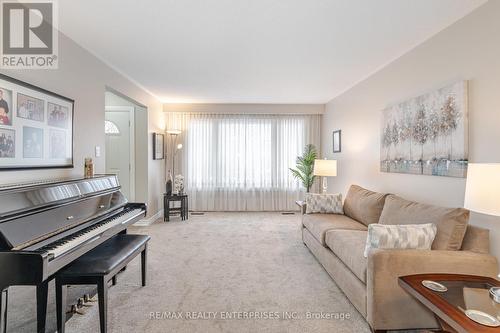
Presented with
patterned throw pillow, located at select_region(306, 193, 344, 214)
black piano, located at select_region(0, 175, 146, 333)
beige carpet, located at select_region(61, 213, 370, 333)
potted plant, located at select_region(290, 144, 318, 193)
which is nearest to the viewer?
black piano, located at select_region(0, 175, 146, 333)

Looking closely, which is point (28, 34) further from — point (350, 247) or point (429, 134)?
point (429, 134)

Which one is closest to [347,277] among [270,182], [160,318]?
[160,318]

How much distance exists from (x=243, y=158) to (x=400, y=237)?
455 cm

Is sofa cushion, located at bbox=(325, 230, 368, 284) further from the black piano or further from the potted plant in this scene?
the potted plant

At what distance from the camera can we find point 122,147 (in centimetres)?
530

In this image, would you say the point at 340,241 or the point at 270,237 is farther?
the point at 270,237

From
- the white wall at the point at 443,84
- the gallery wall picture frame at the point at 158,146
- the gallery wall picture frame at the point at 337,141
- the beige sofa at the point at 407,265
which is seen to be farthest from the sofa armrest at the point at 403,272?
the gallery wall picture frame at the point at 158,146

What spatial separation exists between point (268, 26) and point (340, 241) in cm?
217

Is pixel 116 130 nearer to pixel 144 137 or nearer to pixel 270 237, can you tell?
pixel 144 137

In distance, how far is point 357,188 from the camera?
13.0 feet

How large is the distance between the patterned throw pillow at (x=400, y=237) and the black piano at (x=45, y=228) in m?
2.09

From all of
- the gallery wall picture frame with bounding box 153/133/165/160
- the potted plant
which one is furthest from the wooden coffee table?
the gallery wall picture frame with bounding box 153/133/165/160

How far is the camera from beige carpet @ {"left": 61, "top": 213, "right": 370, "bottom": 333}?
2.14 m

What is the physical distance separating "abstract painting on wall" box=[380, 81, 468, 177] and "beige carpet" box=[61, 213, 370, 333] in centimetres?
155
